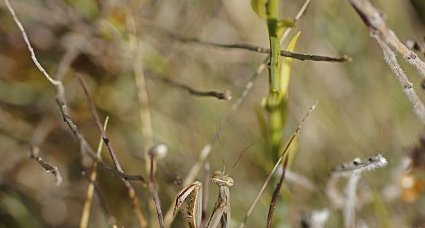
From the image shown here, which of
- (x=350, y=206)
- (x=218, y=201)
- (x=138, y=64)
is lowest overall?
(x=218, y=201)

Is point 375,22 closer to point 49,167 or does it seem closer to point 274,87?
point 274,87

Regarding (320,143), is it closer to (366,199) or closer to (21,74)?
(366,199)

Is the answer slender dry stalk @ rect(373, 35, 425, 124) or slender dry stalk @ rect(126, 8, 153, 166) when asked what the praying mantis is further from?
slender dry stalk @ rect(126, 8, 153, 166)

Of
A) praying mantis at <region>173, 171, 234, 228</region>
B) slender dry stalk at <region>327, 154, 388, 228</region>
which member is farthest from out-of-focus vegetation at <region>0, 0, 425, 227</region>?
praying mantis at <region>173, 171, 234, 228</region>

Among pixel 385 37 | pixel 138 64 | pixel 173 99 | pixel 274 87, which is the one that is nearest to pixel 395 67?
pixel 385 37

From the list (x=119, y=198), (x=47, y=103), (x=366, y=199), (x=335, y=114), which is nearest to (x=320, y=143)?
(x=335, y=114)
